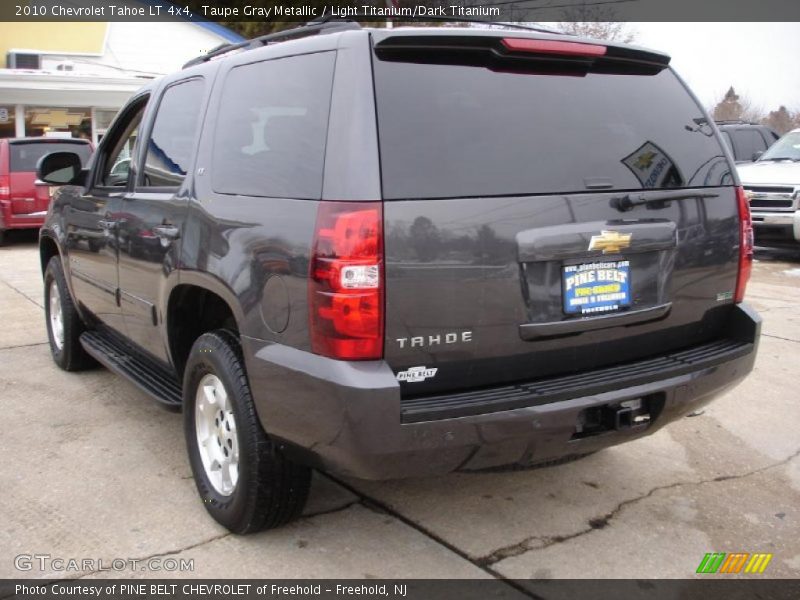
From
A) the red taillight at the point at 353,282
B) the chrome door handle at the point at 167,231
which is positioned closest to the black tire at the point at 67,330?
the chrome door handle at the point at 167,231

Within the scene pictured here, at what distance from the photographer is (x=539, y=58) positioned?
118 inches

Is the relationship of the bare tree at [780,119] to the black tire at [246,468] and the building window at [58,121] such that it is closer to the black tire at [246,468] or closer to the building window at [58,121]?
the building window at [58,121]

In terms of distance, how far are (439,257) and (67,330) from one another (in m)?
3.70

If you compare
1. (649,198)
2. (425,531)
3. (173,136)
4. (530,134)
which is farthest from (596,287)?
(173,136)

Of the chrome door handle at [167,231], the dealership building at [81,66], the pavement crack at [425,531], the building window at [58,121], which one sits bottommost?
the pavement crack at [425,531]

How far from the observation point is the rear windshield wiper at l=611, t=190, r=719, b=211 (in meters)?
2.98

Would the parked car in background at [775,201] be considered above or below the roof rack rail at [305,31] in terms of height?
below

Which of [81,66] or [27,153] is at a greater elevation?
[81,66]

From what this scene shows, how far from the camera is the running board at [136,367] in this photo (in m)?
3.87

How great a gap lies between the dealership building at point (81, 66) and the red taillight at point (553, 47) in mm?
18432

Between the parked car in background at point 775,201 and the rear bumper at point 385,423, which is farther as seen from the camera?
the parked car in background at point 775,201

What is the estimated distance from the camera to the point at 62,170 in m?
5.00

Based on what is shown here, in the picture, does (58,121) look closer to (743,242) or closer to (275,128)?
(275,128)

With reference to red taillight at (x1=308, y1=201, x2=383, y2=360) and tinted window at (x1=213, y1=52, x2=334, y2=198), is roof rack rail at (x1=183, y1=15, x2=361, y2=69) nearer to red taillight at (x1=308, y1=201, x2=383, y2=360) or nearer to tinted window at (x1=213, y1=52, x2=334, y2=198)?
tinted window at (x1=213, y1=52, x2=334, y2=198)
